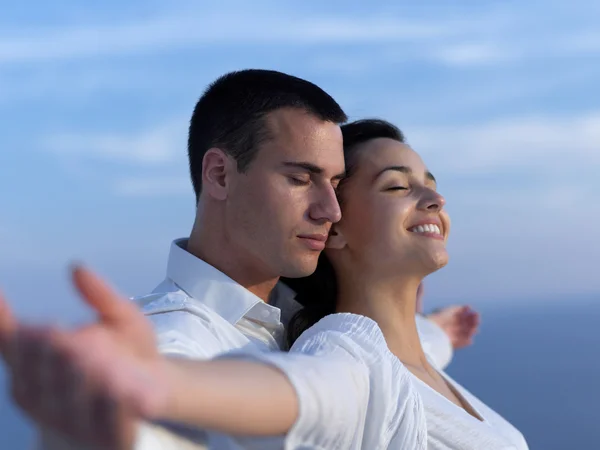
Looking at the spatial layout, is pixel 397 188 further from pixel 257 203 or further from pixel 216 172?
pixel 216 172

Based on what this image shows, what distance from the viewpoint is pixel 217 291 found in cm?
278

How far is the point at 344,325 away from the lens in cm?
224

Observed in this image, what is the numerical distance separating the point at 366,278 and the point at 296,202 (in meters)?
0.52

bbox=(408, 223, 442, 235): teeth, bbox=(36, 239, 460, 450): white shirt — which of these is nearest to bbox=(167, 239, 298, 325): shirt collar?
bbox=(36, 239, 460, 450): white shirt

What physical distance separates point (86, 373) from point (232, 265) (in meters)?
1.91

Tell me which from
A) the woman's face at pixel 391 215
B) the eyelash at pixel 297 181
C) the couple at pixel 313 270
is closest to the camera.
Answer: the couple at pixel 313 270

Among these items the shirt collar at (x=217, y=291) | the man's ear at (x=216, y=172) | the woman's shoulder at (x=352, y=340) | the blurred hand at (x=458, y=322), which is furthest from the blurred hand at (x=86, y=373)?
the blurred hand at (x=458, y=322)

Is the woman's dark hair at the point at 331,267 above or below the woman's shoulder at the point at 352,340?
above

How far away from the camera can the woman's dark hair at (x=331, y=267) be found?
3211mm

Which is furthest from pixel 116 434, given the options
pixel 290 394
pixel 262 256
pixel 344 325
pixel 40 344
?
pixel 262 256

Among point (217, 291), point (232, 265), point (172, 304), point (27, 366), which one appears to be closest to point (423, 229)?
point (232, 265)

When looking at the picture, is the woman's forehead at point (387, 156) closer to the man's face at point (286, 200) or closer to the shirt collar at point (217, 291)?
the man's face at point (286, 200)

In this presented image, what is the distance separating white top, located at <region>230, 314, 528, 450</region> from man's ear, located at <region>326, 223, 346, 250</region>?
0.78 meters

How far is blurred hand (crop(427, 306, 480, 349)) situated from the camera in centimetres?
496
